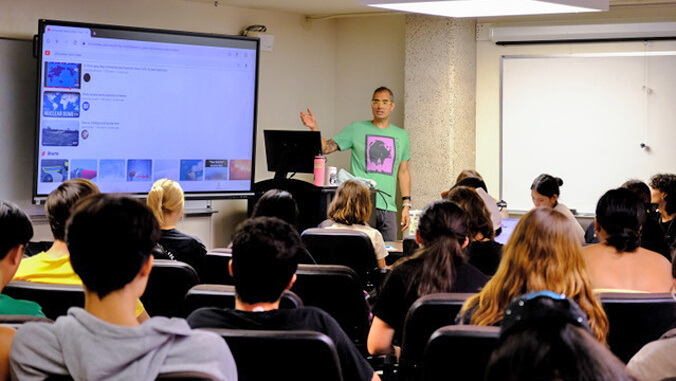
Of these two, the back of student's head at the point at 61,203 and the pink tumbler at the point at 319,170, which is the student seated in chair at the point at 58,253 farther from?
the pink tumbler at the point at 319,170

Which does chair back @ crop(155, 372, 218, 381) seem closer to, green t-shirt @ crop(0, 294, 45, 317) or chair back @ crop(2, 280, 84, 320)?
green t-shirt @ crop(0, 294, 45, 317)

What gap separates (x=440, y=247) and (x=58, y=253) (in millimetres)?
1428

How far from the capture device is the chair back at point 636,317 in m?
2.75

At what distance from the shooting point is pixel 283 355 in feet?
6.55

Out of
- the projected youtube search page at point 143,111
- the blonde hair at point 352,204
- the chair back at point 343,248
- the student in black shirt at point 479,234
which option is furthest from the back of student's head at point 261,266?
the projected youtube search page at point 143,111

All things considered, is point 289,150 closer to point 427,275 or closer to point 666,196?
point 666,196

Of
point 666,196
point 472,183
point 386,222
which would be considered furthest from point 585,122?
point 472,183

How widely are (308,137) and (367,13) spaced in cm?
200

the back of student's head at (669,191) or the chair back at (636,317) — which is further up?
the back of student's head at (669,191)

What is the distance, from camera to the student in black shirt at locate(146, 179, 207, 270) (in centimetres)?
409

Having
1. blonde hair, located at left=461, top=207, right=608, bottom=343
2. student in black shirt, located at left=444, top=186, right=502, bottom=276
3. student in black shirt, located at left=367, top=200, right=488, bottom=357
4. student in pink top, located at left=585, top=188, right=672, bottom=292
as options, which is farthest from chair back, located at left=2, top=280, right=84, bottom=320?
student in pink top, located at left=585, top=188, right=672, bottom=292

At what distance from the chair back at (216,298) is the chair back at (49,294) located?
38cm

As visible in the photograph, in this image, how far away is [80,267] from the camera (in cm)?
175

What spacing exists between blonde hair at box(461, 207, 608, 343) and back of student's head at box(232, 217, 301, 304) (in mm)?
647
